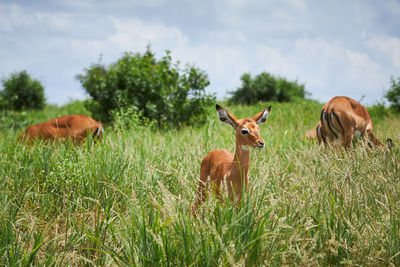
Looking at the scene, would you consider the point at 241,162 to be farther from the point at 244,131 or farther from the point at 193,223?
the point at 193,223

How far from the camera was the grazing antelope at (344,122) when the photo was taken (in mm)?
6077

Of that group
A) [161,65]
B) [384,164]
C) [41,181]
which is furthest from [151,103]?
Answer: [384,164]

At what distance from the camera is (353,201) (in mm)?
3018

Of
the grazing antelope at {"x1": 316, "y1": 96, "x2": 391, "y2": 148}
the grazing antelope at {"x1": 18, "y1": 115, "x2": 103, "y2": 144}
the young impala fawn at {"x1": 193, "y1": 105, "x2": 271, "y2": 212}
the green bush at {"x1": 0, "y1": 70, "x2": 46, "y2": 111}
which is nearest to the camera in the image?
the young impala fawn at {"x1": 193, "y1": 105, "x2": 271, "y2": 212}

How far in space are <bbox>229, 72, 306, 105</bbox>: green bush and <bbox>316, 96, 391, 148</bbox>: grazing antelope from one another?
14.4 m

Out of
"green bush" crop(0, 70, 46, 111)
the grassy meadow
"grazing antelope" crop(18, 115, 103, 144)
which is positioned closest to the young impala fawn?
the grassy meadow

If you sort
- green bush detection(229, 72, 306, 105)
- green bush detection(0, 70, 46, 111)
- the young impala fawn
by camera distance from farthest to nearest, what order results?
green bush detection(229, 72, 306, 105) < green bush detection(0, 70, 46, 111) < the young impala fawn

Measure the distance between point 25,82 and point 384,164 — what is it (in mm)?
21793

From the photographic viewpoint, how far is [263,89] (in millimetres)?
21266

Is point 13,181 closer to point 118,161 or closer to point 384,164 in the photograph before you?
point 118,161

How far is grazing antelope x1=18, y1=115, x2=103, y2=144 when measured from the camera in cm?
649

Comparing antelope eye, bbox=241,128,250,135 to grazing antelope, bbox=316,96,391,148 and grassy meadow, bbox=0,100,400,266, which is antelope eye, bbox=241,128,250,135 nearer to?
grassy meadow, bbox=0,100,400,266

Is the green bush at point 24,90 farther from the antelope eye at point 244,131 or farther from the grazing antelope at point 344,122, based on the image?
the antelope eye at point 244,131

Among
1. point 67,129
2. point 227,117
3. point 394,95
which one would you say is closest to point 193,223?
point 227,117
